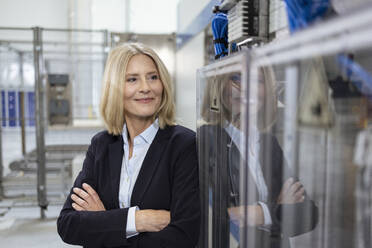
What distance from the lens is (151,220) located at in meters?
1.16

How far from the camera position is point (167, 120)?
4.36ft

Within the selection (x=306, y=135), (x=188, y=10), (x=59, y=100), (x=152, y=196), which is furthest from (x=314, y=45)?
(x=59, y=100)

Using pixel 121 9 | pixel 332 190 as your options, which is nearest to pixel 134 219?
pixel 332 190

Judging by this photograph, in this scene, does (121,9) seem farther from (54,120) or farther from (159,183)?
(159,183)

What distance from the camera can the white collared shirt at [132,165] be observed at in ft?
3.88

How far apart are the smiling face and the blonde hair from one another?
2cm

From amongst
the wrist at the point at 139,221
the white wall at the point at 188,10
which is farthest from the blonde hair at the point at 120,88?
the white wall at the point at 188,10

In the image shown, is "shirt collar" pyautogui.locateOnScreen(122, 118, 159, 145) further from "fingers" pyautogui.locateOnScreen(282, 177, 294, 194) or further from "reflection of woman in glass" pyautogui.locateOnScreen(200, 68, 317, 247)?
"fingers" pyautogui.locateOnScreen(282, 177, 294, 194)

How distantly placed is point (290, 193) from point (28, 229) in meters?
3.40

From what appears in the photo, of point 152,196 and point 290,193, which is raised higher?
point 290,193

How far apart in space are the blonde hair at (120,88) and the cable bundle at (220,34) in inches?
8.9

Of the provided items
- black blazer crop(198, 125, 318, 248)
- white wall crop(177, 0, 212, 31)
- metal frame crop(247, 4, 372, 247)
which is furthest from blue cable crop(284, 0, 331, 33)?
white wall crop(177, 0, 212, 31)

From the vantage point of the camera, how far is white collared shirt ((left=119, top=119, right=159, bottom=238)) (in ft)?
3.88

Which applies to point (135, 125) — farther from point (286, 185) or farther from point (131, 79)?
point (286, 185)
